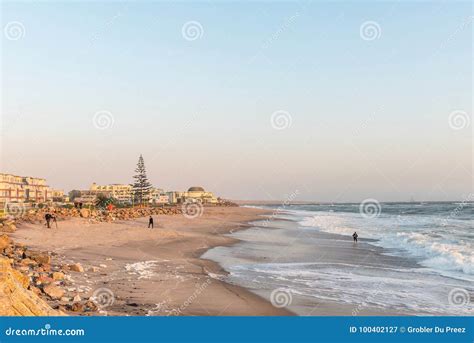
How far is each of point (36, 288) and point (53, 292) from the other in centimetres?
47

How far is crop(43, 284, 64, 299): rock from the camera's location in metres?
9.53

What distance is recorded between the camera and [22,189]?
97.4 m

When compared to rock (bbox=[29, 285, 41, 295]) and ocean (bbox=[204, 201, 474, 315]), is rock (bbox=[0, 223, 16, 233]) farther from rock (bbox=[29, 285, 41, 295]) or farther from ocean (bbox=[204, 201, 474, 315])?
rock (bbox=[29, 285, 41, 295])

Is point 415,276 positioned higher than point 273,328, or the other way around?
point 273,328

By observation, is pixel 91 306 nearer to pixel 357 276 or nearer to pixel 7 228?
pixel 357 276

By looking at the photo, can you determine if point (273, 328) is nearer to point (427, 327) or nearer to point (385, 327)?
point (385, 327)

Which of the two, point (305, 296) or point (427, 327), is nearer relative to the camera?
point (427, 327)

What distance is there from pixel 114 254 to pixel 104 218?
72.7 ft

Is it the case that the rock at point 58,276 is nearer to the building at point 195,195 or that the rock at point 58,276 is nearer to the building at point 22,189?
the building at point 22,189

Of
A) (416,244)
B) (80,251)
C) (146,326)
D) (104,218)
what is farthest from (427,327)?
(104,218)

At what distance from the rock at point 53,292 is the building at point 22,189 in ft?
242

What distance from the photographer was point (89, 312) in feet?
28.1

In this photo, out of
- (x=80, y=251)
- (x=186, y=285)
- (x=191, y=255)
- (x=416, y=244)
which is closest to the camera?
(x=186, y=285)

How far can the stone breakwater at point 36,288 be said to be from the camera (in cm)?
657
